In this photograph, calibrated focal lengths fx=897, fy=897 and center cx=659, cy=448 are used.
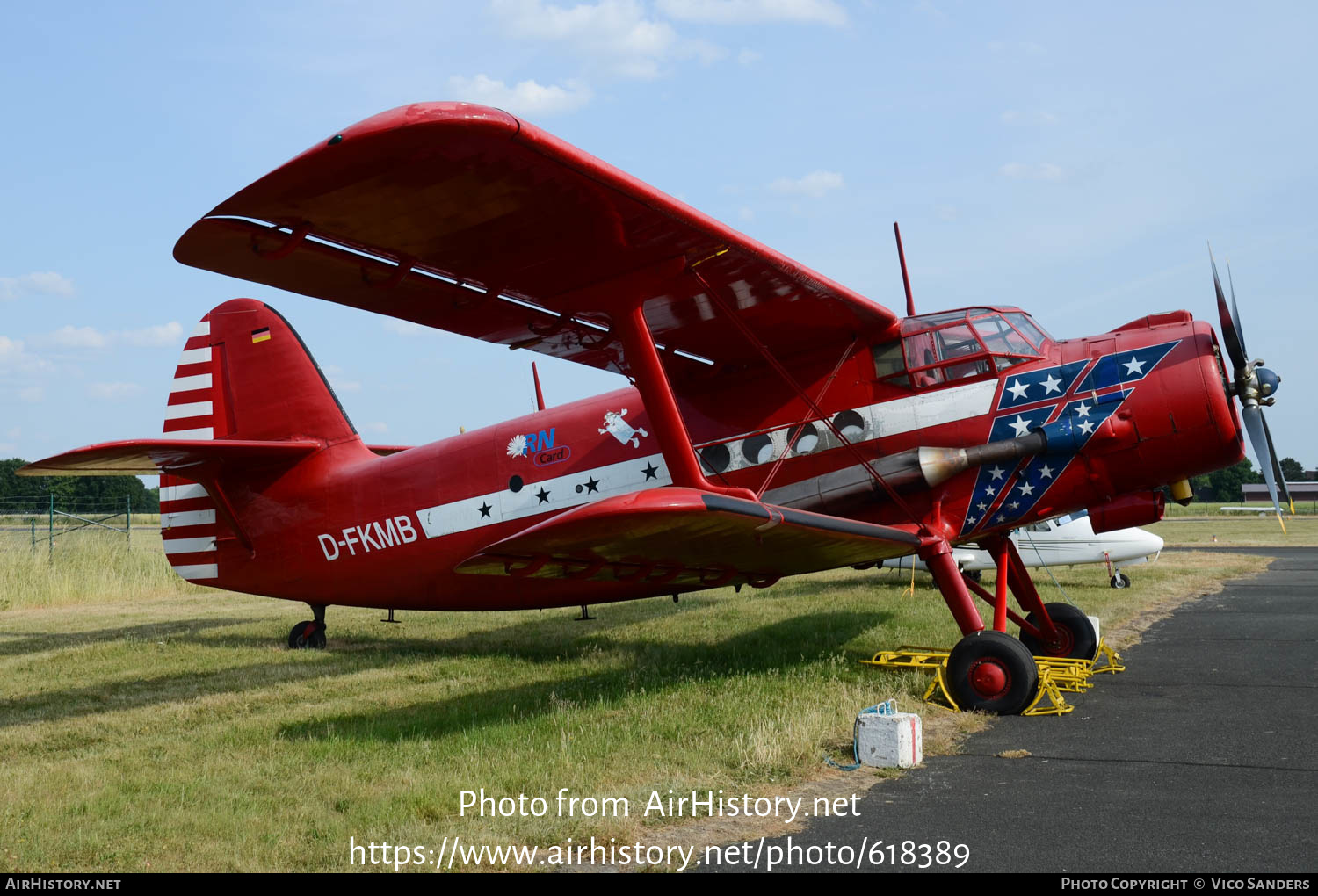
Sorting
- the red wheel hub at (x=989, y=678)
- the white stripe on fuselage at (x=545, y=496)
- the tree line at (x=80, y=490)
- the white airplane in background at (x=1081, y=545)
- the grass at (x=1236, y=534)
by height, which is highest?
the tree line at (x=80, y=490)

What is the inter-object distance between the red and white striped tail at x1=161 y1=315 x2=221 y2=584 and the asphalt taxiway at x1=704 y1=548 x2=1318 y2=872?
320 inches

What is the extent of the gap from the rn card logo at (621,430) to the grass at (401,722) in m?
2.12

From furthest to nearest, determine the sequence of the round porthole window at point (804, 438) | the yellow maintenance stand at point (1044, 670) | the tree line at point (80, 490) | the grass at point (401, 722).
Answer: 1. the tree line at point (80, 490)
2. the round porthole window at point (804, 438)
3. the yellow maintenance stand at point (1044, 670)
4. the grass at point (401, 722)

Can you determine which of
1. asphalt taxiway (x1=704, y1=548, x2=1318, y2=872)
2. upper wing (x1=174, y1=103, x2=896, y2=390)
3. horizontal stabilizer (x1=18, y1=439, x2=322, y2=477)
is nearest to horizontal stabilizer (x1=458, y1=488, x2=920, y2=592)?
asphalt taxiway (x1=704, y1=548, x2=1318, y2=872)

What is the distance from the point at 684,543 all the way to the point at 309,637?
657cm

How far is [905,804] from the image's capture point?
4309mm

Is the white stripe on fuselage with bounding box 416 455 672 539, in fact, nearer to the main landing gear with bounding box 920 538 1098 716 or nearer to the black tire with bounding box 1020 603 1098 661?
the main landing gear with bounding box 920 538 1098 716

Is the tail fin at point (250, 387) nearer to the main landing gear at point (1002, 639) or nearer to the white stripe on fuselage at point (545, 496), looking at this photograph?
the white stripe on fuselage at point (545, 496)

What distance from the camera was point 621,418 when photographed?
8.37m

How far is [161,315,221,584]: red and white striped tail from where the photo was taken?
390 inches

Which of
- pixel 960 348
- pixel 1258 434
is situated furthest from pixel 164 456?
pixel 1258 434

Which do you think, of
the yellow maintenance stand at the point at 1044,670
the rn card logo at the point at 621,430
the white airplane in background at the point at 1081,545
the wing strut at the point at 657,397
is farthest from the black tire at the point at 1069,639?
the white airplane in background at the point at 1081,545

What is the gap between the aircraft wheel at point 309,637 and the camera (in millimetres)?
10508
